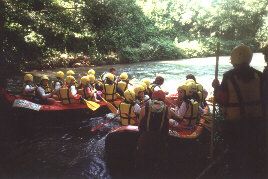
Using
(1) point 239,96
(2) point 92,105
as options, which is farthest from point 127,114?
(1) point 239,96

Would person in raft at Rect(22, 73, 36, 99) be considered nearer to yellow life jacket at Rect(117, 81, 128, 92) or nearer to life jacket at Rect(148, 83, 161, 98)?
yellow life jacket at Rect(117, 81, 128, 92)

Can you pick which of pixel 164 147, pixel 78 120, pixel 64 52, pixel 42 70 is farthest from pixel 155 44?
pixel 164 147

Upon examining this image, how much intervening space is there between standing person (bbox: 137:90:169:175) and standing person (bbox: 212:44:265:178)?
1.15 m

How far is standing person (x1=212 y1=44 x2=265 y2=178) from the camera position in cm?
335

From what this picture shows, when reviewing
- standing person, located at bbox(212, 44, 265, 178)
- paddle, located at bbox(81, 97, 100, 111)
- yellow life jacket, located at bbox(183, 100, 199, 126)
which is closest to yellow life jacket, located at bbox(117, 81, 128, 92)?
paddle, located at bbox(81, 97, 100, 111)

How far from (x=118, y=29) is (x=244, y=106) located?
2292cm

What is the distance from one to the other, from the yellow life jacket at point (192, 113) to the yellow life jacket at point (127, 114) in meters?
0.99

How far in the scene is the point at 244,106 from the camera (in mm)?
3354

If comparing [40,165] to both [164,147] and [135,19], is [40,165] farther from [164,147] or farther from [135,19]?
[135,19]

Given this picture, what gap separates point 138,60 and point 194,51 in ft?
24.5

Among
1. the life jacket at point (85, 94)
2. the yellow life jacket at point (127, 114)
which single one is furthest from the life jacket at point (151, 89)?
the life jacket at point (85, 94)

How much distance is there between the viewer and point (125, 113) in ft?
21.4

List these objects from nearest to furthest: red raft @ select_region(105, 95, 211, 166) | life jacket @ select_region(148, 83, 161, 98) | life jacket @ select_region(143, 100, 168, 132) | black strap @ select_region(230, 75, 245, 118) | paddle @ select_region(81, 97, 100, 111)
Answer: black strap @ select_region(230, 75, 245, 118) < life jacket @ select_region(143, 100, 168, 132) < red raft @ select_region(105, 95, 211, 166) < life jacket @ select_region(148, 83, 161, 98) < paddle @ select_region(81, 97, 100, 111)

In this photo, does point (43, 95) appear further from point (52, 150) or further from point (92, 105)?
point (52, 150)
